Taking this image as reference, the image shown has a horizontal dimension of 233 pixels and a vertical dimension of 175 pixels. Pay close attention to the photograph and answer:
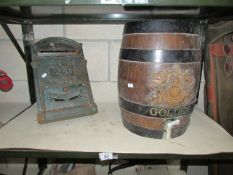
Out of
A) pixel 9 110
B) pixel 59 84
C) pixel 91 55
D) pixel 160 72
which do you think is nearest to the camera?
pixel 160 72

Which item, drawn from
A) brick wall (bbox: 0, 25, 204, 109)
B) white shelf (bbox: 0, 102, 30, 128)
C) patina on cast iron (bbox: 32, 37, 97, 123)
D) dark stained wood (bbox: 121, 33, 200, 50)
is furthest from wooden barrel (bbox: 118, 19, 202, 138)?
white shelf (bbox: 0, 102, 30, 128)

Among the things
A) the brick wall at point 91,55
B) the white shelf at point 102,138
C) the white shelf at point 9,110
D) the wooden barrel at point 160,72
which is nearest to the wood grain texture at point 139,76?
the wooden barrel at point 160,72

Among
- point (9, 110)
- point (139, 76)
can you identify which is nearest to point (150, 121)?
point (139, 76)

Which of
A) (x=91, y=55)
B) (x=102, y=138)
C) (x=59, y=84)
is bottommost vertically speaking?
(x=102, y=138)

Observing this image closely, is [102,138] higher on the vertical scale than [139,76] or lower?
lower

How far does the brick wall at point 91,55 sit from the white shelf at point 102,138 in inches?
11.8

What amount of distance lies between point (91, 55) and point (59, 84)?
0.99ft

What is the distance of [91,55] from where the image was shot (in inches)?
42.2

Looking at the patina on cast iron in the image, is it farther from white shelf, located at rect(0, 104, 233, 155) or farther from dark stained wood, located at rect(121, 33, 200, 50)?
dark stained wood, located at rect(121, 33, 200, 50)

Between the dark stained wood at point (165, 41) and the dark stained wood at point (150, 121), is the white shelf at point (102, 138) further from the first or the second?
the dark stained wood at point (165, 41)

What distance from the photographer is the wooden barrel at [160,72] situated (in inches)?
24.1

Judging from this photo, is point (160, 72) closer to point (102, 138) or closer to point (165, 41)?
point (165, 41)

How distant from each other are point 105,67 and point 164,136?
0.53 metres

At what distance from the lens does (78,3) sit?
53cm
